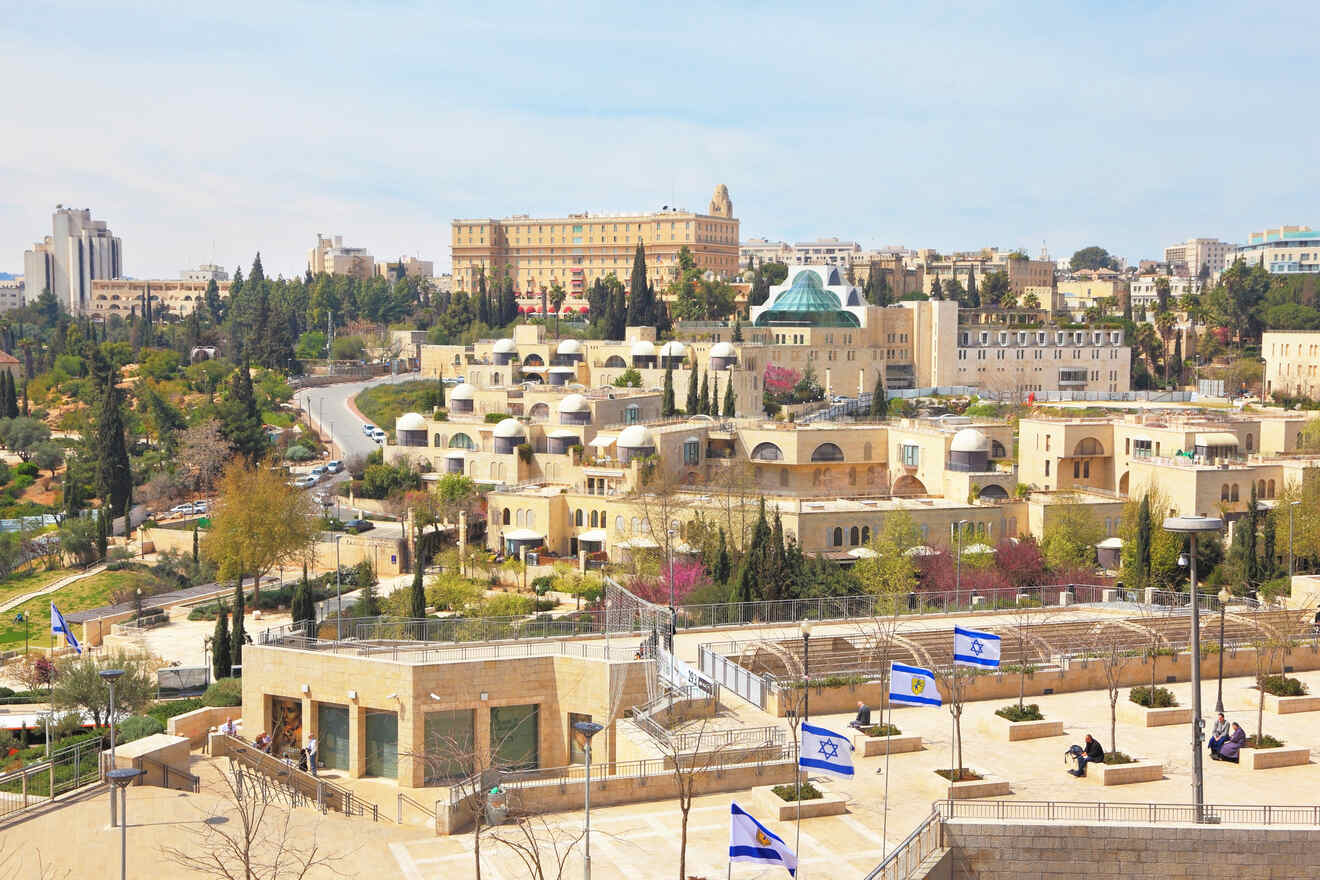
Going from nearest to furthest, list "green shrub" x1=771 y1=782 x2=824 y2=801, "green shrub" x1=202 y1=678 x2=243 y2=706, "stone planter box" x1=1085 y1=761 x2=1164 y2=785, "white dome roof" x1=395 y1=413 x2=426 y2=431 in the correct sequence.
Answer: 1. "green shrub" x1=771 y1=782 x2=824 y2=801
2. "stone planter box" x1=1085 y1=761 x2=1164 y2=785
3. "green shrub" x1=202 y1=678 x2=243 y2=706
4. "white dome roof" x1=395 y1=413 x2=426 y2=431

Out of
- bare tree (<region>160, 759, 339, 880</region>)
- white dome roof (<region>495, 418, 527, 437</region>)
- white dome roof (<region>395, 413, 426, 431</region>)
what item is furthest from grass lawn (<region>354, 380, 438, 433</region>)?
bare tree (<region>160, 759, 339, 880</region>)

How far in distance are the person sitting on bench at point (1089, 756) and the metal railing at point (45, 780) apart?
17.1 m

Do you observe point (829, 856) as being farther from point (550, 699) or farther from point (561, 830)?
point (550, 699)

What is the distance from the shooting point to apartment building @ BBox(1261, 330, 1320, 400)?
9431cm

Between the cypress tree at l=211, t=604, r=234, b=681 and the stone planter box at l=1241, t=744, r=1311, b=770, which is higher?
the stone planter box at l=1241, t=744, r=1311, b=770

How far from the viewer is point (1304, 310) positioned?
367ft

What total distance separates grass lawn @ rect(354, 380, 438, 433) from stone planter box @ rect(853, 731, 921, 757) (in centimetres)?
5786

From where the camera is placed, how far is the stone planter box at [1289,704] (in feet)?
99.7

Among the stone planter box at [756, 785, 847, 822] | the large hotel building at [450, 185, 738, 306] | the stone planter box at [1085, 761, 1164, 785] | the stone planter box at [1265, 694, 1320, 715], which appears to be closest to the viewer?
the stone planter box at [756, 785, 847, 822]

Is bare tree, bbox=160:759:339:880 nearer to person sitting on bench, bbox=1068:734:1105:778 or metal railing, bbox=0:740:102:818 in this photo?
metal railing, bbox=0:740:102:818

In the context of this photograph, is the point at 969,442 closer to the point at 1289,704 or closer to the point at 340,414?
the point at 1289,704

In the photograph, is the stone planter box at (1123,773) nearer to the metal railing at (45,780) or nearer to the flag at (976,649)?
the flag at (976,649)

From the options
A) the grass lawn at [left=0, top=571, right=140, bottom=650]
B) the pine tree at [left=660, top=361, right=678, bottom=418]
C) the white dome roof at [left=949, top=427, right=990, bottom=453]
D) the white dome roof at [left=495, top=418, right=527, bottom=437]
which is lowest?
the grass lawn at [left=0, top=571, right=140, bottom=650]

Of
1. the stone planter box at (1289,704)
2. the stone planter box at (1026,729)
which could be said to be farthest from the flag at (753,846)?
the stone planter box at (1289,704)
